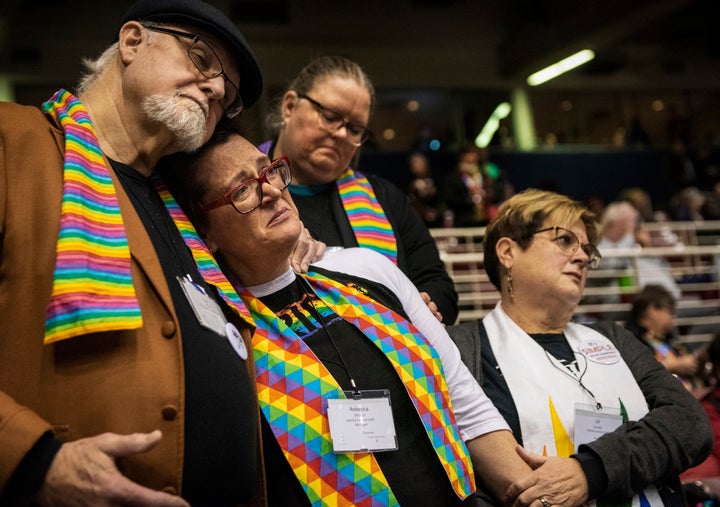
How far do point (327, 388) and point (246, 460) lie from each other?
0.29m

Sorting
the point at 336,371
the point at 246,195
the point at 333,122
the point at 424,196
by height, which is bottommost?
the point at 336,371

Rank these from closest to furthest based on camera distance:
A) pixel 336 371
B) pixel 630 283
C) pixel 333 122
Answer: pixel 336 371 → pixel 333 122 → pixel 630 283

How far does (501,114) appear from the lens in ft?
39.1

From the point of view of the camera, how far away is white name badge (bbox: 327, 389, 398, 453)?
1610 millimetres

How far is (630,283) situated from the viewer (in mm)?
6219

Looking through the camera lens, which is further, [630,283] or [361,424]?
[630,283]

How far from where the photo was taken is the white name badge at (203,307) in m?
1.47

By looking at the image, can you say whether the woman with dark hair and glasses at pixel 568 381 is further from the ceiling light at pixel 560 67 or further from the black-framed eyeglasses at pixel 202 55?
the ceiling light at pixel 560 67

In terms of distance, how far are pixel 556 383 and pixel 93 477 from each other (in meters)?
1.44

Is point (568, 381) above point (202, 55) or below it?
below

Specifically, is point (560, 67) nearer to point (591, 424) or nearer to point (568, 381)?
point (568, 381)

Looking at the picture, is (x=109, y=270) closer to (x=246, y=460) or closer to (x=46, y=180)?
(x=46, y=180)

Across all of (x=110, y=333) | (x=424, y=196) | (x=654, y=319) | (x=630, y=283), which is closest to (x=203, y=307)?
(x=110, y=333)

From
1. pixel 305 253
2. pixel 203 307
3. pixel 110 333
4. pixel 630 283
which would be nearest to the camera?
pixel 110 333
